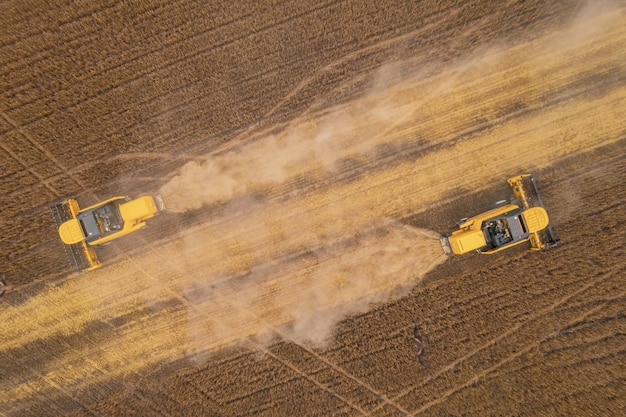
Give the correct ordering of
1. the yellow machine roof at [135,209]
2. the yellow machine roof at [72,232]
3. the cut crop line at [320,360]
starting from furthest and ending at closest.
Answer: the cut crop line at [320,360] → the yellow machine roof at [72,232] → the yellow machine roof at [135,209]

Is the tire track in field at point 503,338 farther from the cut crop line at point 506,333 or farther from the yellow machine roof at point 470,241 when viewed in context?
the yellow machine roof at point 470,241

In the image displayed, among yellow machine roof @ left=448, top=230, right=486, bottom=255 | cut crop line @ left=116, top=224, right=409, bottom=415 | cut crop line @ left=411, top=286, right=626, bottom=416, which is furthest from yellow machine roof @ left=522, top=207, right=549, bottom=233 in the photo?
cut crop line @ left=116, top=224, right=409, bottom=415

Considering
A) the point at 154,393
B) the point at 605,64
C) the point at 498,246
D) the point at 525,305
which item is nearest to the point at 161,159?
the point at 154,393

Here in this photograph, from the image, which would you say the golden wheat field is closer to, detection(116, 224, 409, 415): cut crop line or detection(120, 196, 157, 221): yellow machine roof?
detection(116, 224, 409, 415): cut crop line

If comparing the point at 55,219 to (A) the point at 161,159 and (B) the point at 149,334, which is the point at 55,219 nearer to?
(A) the point at 161,159

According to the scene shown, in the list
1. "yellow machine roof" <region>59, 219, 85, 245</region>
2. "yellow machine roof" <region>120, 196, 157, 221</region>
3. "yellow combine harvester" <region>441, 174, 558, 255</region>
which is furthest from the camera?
"yellow machine roof" <region>59, 219, 85, 245</region>

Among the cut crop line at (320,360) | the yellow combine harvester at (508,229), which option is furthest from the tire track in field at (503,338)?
the yellow combine harvester at (508,229)

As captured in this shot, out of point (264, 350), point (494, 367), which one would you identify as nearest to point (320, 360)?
point (264, 350)
